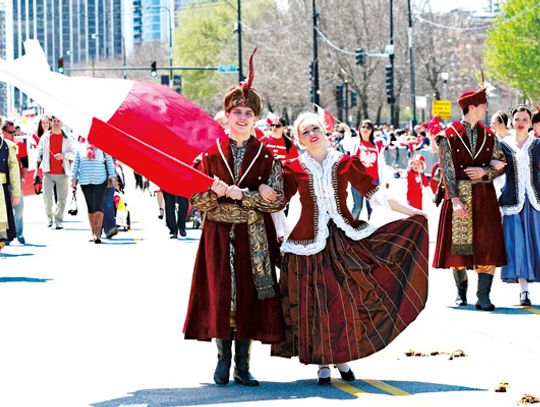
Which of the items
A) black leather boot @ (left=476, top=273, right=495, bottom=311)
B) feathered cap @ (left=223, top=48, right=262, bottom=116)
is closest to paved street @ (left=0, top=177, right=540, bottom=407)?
black leather boot @ (left=476, top=273, right=495, bottom=311)

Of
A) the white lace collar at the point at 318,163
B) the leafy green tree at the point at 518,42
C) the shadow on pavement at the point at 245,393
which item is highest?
the leafy green tree at the point at 518,42

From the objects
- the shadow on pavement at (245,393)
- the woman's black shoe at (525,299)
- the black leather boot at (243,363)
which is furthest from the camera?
the woman's black shoe at (525,299)

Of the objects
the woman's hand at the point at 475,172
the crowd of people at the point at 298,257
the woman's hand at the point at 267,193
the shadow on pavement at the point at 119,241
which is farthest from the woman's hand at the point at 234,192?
the shadow on pavement at the point at 119,241

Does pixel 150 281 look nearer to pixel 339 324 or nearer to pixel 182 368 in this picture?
pixel 182 368

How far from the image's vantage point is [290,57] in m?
78.5

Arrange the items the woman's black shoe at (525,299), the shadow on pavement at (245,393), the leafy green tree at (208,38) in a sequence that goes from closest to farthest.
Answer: the shadow on pavement at (245,393) < the woman's black shoe at (525,299) < the leafy green tree at (208,38)

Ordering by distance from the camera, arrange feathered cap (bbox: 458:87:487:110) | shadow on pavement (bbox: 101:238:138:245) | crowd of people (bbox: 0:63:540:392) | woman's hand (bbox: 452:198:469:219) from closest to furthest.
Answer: crowd of people (bbox: 0:63:540:392)
feathered cap (bbox: 458:87:487:110)
woman's hand (bbox: 452:198:469:219)
shadow on pavement (bbox: 101:238:138:245)

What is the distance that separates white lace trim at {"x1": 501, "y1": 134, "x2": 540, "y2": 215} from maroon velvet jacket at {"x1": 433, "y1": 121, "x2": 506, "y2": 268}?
1.68 ft

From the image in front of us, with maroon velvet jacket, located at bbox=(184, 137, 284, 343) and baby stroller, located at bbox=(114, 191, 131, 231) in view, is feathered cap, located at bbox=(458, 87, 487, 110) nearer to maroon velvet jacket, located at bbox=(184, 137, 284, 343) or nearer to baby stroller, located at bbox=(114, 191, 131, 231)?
maroon velvet jacket, located at bbox=(184, 137, 284, 343)

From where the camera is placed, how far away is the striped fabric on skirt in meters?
8.88

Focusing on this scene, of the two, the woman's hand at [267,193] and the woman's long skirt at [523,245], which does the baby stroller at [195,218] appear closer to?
the woman's long skirt at [523,245]

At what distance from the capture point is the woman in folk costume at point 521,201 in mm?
12891

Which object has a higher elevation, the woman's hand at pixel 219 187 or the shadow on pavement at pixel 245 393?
the woman's hand at pixel 219 187

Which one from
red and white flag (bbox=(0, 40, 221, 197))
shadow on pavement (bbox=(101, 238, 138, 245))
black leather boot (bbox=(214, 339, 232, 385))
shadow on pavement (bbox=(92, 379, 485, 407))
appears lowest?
shadow on pavement (bbox=(101, 238, 138, 245))
